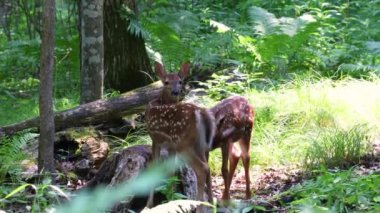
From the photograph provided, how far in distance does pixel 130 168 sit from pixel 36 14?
32.9ft

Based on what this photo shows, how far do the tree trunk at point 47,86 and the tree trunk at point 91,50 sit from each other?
2.34 m

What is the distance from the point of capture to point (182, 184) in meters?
5.37

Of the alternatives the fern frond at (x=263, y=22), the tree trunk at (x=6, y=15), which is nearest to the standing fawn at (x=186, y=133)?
the fern frond at (x=263, y=22)

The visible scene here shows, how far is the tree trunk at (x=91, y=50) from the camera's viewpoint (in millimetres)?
7695

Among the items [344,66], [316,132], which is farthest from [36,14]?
[316,132]

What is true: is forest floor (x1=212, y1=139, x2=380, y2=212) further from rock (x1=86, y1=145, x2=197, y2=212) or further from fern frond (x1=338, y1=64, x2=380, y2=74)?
fern frond (x1=338, y1=64, x2=380, y2=74)

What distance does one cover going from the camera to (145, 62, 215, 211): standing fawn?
4949mm

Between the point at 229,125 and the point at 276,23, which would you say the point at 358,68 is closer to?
the point at 276,23

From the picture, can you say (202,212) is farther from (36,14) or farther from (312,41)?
(36,14)

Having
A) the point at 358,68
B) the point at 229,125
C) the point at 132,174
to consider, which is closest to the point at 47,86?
the point at 132,174

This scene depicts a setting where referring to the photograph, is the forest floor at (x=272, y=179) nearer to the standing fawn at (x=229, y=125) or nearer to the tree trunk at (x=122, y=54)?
the standing fawn at (x=229, y=125)

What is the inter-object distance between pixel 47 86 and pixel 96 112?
2079 mm

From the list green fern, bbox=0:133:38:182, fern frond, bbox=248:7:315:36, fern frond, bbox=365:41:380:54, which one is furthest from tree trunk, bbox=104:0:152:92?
fern frond, bbox=365:41:380:54

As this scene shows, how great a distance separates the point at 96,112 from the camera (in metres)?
7.39
